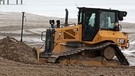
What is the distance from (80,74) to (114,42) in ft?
10.6

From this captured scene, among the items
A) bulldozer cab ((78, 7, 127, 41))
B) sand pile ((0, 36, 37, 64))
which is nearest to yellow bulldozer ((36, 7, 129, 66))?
bulldozer cab ((78, 7, 127, 41))

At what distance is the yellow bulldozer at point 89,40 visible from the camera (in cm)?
1476

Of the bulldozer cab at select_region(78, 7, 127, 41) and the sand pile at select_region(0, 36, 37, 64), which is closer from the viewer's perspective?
the sand pile at select_region(0, 36, 37, 64)

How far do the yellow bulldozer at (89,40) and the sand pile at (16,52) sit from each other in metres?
0.42

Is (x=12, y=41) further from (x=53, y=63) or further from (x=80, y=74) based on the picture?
(x=80, y=74)

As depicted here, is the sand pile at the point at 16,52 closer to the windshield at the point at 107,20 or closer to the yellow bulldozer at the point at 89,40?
the yellow bulldozer at the point at 89,40

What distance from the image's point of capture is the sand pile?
14242 mm

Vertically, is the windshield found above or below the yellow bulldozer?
above

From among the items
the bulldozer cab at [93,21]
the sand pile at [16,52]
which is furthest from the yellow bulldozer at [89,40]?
the sand pile at [16,52]

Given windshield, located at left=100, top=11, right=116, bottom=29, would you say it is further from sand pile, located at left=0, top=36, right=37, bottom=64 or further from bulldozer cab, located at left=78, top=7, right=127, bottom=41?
sand pile, located at left=0, top=36, right=37, bottom=64

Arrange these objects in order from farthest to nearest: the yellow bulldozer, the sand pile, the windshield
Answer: the windshield → the yellow bulldozer → the sand pile

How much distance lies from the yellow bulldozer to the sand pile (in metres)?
0.42

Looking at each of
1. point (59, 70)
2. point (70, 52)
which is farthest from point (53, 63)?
point (59, 70)

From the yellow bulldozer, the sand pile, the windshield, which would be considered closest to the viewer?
the sand pile
